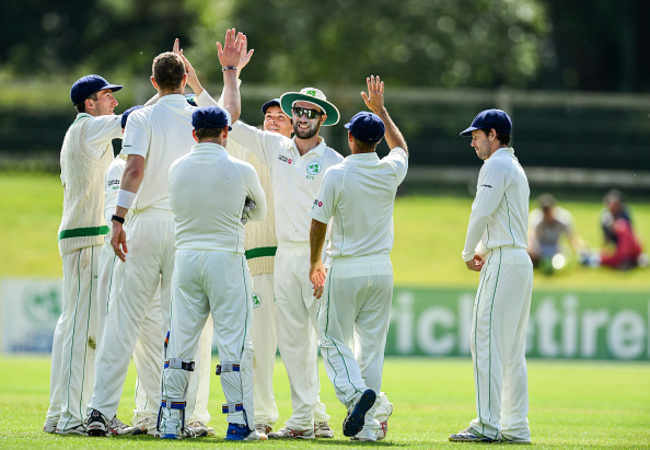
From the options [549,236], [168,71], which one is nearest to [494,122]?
[168,71]

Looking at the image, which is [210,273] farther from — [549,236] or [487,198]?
[549,236]

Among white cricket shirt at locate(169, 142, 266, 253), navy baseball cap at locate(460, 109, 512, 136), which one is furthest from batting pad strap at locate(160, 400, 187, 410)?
navy baseball cap at locate(460, 109, 512, 136)

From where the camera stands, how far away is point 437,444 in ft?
26.6

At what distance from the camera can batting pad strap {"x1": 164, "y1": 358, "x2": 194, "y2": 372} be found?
7762mm

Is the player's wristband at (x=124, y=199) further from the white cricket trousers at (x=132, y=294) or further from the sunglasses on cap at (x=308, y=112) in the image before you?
the sunglasses on cap at (x=308, y=112)

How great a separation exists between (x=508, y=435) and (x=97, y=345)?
11.2ft

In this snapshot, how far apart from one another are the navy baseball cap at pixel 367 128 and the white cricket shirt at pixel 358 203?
0.45 ft

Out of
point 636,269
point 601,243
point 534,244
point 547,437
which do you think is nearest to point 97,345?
point 547,437

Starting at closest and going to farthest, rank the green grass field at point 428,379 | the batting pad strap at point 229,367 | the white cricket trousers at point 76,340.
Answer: the batting pad strap at point 229,367, the white cricket trousers at point 76,340, the green grass field at point 428,379

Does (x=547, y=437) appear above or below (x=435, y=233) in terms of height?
below

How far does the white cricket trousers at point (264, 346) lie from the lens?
8.86 metres

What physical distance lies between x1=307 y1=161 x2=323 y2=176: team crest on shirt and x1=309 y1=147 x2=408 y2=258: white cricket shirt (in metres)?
0.65

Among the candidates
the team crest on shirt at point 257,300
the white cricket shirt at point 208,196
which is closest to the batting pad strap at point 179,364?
the white cricket shirt at point 208,196

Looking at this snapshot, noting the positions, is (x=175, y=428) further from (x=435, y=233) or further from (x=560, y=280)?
(x=435, y=233)
